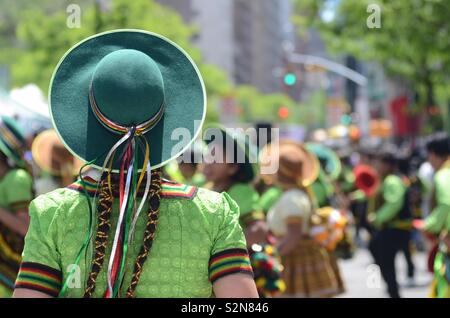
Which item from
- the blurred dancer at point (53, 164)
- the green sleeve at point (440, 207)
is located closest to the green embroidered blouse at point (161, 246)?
the green sleeve at point (440, 207)

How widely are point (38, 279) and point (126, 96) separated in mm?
566

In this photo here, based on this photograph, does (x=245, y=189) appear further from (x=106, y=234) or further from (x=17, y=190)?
(x=106, y=234)

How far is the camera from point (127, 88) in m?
2.90

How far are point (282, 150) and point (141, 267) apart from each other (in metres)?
5.87

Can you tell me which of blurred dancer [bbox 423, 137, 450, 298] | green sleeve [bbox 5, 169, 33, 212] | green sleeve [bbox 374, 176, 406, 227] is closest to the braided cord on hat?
→ green sleeve [bbox 5, 169, 33, 212]

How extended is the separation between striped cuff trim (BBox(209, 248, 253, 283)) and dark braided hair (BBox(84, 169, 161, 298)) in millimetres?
192

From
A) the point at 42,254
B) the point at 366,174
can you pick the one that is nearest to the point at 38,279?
the point at 42,254

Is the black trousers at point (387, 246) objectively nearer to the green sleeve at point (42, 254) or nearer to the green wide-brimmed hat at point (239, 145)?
the green wide-brimmed hat at point (239, 145)

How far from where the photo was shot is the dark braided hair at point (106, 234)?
9.47 feet

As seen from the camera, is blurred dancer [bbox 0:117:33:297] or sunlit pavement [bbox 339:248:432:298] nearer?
blurred dancer [bbox 0:117:33:297]

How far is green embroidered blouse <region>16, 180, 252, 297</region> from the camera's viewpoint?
2871 millimetres

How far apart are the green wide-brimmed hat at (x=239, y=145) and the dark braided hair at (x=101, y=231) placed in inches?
134

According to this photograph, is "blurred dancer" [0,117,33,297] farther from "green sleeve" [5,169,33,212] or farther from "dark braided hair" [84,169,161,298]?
"dark braided hair" [84,169,161,298]

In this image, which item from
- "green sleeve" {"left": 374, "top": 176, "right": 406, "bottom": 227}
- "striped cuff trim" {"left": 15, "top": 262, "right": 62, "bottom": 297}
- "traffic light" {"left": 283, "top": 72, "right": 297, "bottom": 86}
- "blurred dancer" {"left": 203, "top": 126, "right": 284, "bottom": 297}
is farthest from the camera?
"traffic light" {"left": 283, "top": 72, "right": 297, "bottom": 86}
